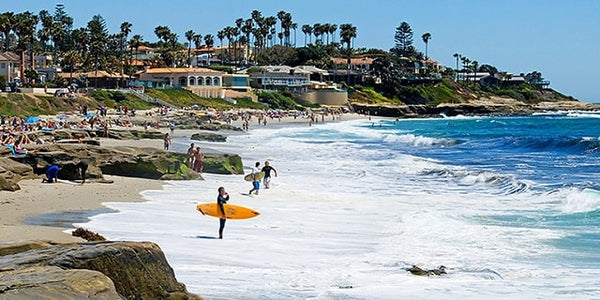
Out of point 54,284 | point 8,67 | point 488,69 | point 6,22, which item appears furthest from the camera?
point 488,69

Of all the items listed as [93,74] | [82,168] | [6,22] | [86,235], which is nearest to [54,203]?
[82,168]

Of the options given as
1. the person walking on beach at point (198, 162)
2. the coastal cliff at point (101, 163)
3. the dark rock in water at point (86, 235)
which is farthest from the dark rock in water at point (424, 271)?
the person walking on beach at point (198, 162)

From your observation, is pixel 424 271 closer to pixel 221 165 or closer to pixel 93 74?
pixel 221 165

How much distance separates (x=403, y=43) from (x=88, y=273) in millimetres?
170827

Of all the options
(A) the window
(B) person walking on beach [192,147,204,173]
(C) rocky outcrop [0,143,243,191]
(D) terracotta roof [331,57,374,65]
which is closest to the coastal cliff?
(C) rocky outcrop [0,143,243,191]

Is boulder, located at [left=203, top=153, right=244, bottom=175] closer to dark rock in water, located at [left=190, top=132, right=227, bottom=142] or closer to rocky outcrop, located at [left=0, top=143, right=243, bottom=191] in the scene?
rocky outcrop, located at [left=0, top=143, right=243, bottom=191]

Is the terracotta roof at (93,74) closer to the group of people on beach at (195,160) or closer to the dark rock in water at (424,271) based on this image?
the group of people on beach at (195,160)

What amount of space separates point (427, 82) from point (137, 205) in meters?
127

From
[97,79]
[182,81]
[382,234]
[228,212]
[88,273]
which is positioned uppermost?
[182,81]

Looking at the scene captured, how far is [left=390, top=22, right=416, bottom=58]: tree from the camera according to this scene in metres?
172

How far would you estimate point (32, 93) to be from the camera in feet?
226

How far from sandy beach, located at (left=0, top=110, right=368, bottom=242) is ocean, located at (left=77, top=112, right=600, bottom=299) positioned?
2.07 feet

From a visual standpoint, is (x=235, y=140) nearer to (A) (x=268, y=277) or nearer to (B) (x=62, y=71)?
(A) (x=268, y=277)

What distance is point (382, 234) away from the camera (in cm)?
1809
